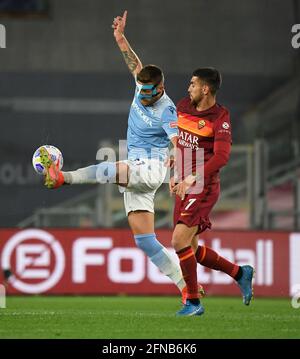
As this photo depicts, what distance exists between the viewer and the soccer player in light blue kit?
8352 millimetres

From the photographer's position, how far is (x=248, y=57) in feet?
62.5

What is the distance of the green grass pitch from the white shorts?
0.89 m

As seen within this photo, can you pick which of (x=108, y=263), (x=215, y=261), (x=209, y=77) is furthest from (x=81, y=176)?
(x=108, y=263)

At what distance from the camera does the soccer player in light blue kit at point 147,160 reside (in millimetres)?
8352

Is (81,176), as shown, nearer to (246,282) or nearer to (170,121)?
(170,121)

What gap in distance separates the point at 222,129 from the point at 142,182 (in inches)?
31.5

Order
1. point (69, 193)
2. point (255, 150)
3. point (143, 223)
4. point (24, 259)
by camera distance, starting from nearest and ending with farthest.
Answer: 1. point (143, 223)
2. point (24, 259)
3. point (255, 150)
4. point (69, 193)

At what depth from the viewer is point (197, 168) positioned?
8.30 meters

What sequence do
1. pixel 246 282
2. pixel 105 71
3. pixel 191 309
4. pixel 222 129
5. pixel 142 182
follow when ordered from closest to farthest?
pixel 222 129
pixel 191 309
pixel 142 182
pixel 246 282
pixel 105 71

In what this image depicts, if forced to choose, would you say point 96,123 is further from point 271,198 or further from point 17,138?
point 271,198

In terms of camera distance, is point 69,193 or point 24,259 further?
point 69,193

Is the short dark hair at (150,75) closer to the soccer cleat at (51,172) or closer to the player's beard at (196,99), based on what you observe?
the player's beard at (196,99)
